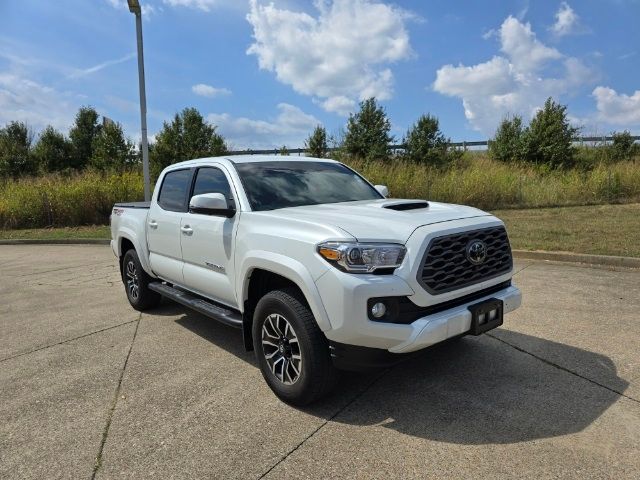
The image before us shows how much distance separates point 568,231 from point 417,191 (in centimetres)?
707

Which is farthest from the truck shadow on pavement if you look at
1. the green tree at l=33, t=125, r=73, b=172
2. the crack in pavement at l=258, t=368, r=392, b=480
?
the green tree at l=33, t=125, r=73, b=172

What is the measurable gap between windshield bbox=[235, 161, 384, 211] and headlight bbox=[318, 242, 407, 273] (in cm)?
117

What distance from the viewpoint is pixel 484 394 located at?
11.5 feet

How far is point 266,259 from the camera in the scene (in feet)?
11.2

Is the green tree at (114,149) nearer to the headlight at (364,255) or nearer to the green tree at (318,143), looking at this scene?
the green tree at (318,143)

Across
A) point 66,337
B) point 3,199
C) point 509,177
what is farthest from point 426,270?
point 3,199

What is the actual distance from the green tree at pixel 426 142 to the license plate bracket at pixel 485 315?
22357mm

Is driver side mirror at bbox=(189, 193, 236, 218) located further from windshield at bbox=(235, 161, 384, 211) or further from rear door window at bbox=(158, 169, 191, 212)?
rear door window at bbox=(158, 169, 191, 212)

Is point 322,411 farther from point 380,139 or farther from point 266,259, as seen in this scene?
point 380,139

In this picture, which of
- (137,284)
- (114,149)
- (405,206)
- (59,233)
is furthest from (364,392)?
(114,149)

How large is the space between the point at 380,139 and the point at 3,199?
16814mm

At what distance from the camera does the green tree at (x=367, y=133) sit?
2458 cm

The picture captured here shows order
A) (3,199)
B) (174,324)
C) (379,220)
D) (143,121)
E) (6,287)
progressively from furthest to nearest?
(3,199) → (143,121) → (6,287) → (174,324) → (379,220)

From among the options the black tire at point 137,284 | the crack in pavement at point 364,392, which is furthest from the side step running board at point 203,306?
the crack in pavement at point 364,392
